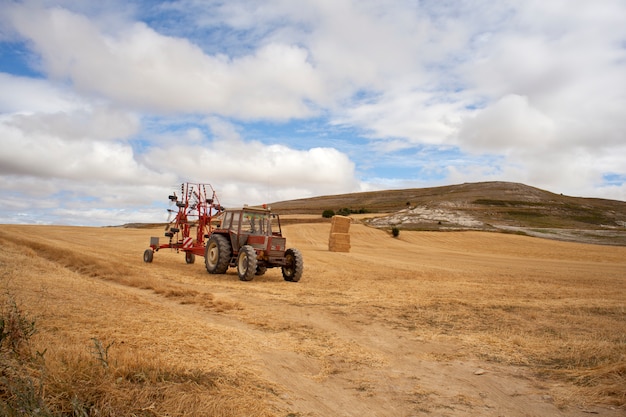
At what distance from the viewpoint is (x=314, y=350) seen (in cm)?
638

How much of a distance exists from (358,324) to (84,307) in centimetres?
454

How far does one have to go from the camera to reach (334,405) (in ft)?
14.7

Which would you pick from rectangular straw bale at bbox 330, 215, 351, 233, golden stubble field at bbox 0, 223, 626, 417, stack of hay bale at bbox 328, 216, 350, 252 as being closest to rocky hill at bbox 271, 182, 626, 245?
rectangular straw bale at bbox 330, 215, 351, 233

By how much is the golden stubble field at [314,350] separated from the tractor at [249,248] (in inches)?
65.0

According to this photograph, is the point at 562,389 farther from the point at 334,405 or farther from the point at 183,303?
the point at 183,303

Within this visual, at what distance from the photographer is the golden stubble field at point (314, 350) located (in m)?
4.04

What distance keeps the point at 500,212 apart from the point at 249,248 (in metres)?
57.1

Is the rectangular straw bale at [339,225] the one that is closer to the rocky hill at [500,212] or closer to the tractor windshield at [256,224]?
the tractor windshield at [256,224]

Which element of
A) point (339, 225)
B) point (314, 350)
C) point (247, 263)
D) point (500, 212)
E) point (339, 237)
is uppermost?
point (500, 212)

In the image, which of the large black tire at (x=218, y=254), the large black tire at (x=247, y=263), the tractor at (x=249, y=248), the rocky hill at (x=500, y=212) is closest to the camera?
the large black tire at (x=247, y=263)

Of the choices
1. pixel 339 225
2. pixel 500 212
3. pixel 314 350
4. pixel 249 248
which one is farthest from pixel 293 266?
pixel 500 212

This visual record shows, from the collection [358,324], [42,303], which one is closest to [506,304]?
[358,324]

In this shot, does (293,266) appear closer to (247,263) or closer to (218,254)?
(247,263)

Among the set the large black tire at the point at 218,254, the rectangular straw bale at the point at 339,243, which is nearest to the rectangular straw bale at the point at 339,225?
the rectangular straw bale at the point at 339,243
